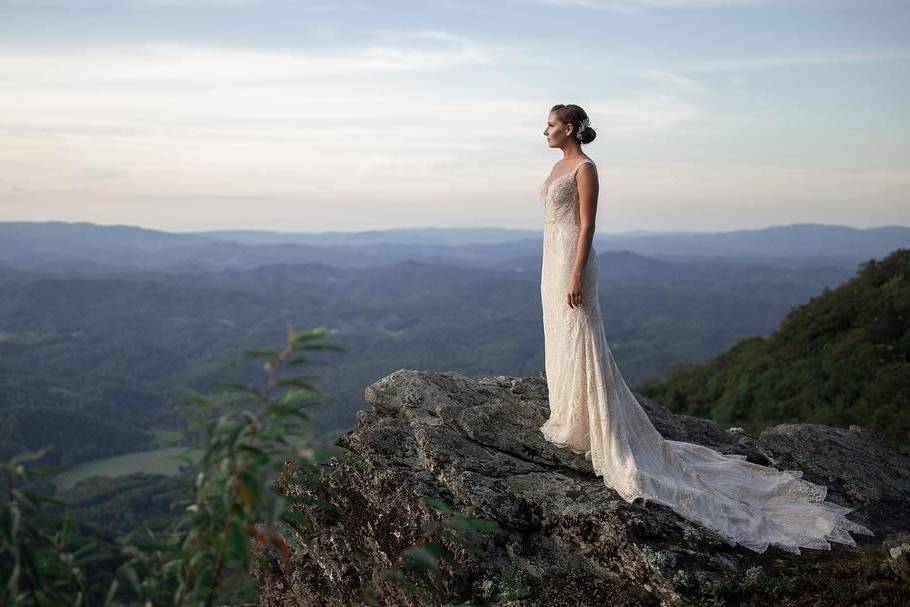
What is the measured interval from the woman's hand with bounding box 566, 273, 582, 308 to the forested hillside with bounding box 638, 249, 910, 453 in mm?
10260

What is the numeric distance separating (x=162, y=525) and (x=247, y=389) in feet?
3.67

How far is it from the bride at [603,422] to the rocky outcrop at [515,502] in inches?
10.8

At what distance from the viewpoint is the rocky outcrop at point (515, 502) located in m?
6.29

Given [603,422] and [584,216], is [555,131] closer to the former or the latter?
[584,216]

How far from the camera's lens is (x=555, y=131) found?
7.56m

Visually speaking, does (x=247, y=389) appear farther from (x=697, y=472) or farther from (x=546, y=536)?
(x=697, y=472)

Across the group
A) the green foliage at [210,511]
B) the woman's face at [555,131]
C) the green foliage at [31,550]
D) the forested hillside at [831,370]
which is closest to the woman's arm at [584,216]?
the woman's face at [555,131]

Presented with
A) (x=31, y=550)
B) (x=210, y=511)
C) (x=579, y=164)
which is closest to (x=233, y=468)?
(x=210, y=511)

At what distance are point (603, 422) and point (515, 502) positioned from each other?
1272 millimetres

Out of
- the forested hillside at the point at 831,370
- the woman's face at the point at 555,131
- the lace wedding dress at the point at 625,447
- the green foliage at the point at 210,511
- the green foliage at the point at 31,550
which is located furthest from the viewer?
the forested hillside at the point at 831,370

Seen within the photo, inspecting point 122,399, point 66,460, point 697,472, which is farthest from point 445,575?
point 122,399

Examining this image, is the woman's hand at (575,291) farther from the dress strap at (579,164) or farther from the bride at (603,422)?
the dress strap at (579,164)

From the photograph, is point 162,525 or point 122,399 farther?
point 122,399

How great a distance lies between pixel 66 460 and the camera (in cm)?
13288
